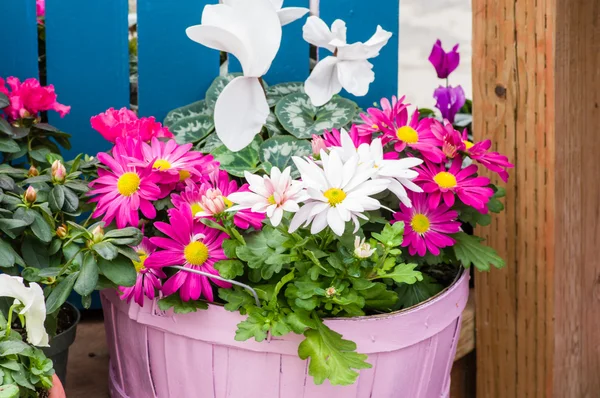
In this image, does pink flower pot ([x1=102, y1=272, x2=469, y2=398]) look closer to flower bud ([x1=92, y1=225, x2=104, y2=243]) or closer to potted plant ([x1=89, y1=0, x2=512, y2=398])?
potted plant ([x1=89, y1=0, x2=512, y2=398])

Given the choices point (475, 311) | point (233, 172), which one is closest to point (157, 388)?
point (233, 172)

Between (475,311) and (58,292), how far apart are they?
35.5 inches

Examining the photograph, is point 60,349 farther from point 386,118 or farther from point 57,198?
point 386,118

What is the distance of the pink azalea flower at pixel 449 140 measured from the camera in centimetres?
120

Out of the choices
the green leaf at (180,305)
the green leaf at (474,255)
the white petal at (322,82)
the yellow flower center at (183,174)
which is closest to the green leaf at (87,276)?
the green leaf at (180,305)

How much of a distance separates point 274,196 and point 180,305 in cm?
23

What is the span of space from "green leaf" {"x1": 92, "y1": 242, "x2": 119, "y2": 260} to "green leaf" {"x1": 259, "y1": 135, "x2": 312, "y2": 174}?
1.41ft

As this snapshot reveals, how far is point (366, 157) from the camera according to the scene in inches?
39.7

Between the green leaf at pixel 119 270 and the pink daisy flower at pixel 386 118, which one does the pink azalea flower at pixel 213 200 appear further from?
the pink daisy flower at pixel 386 118

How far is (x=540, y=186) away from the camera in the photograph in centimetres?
144

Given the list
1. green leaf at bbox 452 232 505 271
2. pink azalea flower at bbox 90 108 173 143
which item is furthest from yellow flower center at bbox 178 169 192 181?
green leaf at bbox 452 232 505 271

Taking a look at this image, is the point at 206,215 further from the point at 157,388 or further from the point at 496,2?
the point at 496,2

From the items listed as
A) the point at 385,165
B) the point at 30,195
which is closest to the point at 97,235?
the point at 30,195

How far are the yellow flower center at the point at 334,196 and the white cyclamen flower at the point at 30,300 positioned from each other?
0.35 meters
